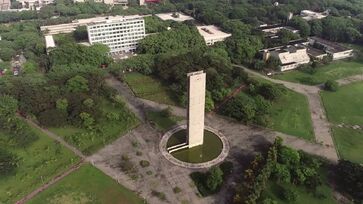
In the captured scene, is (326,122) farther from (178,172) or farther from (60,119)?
(60,119)

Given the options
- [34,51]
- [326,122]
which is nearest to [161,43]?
[34,51]

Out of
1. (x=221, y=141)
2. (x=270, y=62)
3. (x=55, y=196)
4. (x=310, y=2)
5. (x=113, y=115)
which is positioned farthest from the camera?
(x=310, y=2)

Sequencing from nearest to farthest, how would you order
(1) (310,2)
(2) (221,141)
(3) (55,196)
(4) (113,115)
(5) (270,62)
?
1. (3) (55,196)
2. (2) (221,141)
3. (4) (113,115)
4. (5) (270,62)
5. (1) (310,2)

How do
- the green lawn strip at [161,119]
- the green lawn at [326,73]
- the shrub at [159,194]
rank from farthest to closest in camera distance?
the green lawn at [326,73]
the green lawn strip at [161,119]
the shrub at [159,194]

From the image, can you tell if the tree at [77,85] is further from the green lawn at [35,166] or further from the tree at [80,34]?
the tree at [80,34]

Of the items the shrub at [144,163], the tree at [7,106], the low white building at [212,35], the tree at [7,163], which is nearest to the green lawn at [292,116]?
the shrub at [144,163]

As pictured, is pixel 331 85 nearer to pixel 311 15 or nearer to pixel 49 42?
pixel 311 15
